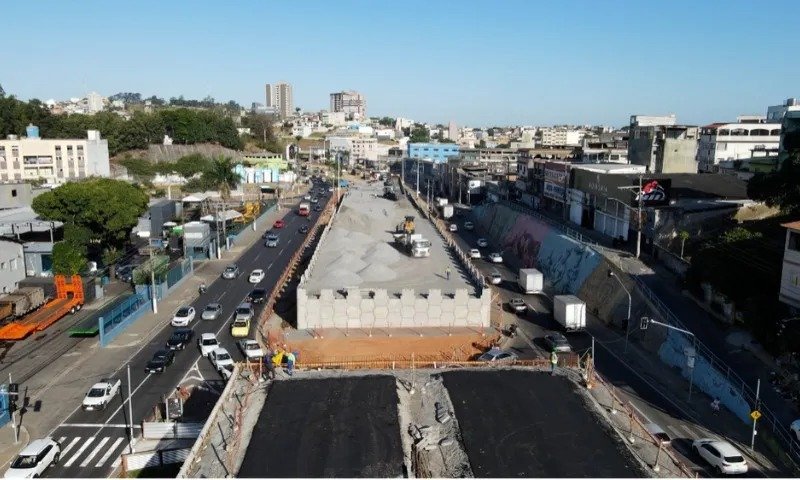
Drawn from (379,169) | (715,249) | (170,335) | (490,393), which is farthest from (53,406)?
(379,169)

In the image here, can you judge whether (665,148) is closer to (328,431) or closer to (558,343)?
(558,343)

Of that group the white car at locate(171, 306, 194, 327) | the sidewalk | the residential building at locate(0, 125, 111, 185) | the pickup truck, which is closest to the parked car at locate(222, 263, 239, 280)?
the sidewalk

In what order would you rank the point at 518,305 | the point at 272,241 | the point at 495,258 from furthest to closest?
the point at 272,241
the point at 495,258
the point at 518,305

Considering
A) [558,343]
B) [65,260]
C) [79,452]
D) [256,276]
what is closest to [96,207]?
[65,260]

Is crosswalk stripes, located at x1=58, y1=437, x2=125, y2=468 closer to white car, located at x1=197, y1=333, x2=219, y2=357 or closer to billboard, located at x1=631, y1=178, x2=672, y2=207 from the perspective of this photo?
white car, located at x1=197, y1=333, x2=219, y2=357

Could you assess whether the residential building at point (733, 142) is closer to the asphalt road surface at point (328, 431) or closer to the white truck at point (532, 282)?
the white truck at point (532, 282)

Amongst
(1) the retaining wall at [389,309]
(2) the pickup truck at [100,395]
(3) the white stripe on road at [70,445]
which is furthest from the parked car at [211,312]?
(3) the white stripe on road at [70,445]
